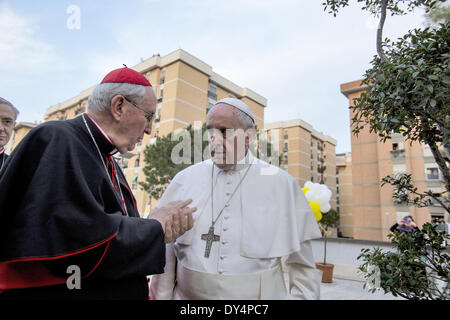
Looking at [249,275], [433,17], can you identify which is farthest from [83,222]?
[433,17]

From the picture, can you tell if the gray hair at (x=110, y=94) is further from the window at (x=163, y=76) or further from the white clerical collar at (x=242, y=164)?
the window at (x=163, y=76)

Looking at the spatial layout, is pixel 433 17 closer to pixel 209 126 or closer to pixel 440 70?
pixel 440 70

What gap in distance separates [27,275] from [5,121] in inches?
87.2

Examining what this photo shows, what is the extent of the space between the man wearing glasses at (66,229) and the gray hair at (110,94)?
0.60ft

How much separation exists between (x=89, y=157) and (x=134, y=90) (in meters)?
0.46

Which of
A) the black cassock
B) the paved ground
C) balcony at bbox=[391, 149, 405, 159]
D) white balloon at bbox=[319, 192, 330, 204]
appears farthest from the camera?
balcony at bbox=[391, 149, 405, 159]

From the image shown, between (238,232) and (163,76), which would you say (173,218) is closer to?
(238,232)

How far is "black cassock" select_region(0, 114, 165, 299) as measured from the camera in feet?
3.06

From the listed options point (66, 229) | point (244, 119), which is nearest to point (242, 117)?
point (244, 119)

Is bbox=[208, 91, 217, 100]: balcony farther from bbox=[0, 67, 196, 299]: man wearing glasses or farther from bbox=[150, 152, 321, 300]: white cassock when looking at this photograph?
bbox=[0, 67, 196, 299]: man wearing glasses

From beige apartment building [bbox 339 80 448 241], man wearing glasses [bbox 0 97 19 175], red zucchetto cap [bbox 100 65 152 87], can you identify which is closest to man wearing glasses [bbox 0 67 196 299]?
red zucchetto cap [bbox 100 65 152 87]

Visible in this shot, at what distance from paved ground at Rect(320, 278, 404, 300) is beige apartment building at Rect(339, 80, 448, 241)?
57.2 feet
